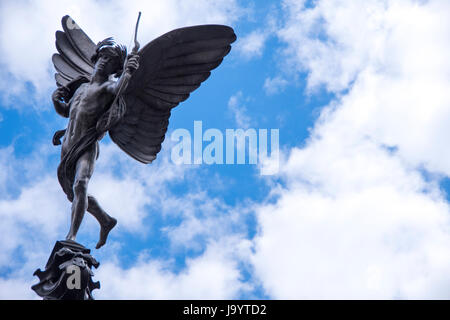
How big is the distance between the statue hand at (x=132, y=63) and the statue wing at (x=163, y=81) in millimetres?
917

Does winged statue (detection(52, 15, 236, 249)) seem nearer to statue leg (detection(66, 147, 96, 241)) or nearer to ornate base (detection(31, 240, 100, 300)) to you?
statue leg (detection(66, 147, 96, 241))

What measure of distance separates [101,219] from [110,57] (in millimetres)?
2825

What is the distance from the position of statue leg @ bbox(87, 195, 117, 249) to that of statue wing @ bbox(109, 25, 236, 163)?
68.3 inches

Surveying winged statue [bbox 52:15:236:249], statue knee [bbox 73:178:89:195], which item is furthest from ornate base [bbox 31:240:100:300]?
winged statue [bbox 52:15:236:249]

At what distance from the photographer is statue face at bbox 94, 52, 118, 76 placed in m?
12.5

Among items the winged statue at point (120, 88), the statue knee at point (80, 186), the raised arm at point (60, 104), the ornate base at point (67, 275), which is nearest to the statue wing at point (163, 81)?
Result: the winged statue at point (120, 88)

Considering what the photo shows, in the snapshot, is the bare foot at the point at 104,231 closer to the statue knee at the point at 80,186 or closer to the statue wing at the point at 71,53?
the statue knee at the point at 80,186

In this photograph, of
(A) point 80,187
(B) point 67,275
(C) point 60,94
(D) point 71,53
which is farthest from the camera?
(D) point 71,53

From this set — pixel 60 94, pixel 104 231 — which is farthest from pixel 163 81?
pixel 104 231

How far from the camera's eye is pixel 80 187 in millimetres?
11312

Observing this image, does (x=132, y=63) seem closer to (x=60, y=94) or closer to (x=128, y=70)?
(x=128, y=70)

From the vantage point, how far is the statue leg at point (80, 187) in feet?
36.2
